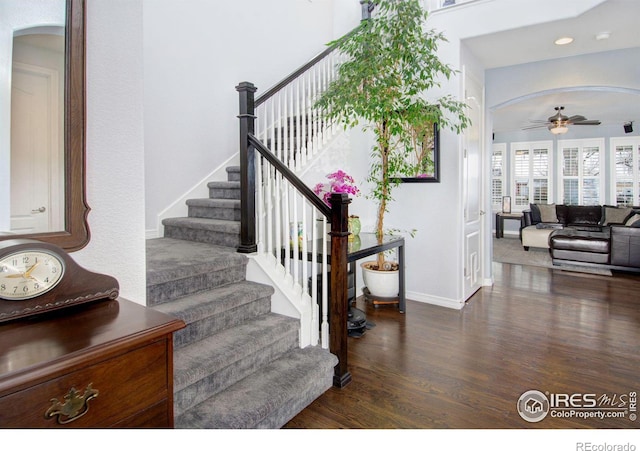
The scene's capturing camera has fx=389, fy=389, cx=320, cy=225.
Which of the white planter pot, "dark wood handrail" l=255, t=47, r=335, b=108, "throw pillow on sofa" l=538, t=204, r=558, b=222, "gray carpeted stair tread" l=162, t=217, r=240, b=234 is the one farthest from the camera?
"throw pillow on sofa" l=538, t=204, r=558, b=222

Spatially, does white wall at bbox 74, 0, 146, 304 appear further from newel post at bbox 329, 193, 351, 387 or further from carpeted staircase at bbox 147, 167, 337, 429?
newel post at bbox 329, 193, 351, 387

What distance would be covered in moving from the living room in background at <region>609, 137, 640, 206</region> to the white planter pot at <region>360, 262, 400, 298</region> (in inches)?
319

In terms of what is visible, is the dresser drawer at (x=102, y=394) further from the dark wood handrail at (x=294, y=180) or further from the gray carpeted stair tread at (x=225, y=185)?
the gray carpeted stair tread at (x=225, y=185)

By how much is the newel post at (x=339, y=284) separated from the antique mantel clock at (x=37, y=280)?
56.6 inches

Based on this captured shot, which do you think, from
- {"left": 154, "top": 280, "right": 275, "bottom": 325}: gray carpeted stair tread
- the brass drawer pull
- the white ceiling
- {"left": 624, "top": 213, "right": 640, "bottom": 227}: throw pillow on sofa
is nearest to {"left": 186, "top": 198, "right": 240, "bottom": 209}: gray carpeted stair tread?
{"left": 154, "top": 280, "right": 275, "bottom": 325}: gray carpeted stair tread

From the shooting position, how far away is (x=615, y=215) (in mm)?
7770

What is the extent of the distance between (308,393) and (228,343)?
53cm

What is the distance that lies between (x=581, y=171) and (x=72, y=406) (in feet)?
36.8

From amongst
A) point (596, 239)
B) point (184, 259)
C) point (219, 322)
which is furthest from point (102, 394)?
point (596, 239)

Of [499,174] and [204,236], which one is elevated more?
[499,174]

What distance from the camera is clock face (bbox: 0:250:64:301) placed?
1.04 meters

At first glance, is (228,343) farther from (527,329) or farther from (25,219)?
(527,329)

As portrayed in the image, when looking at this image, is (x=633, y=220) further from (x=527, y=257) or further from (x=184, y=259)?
(x=184, y=259)
